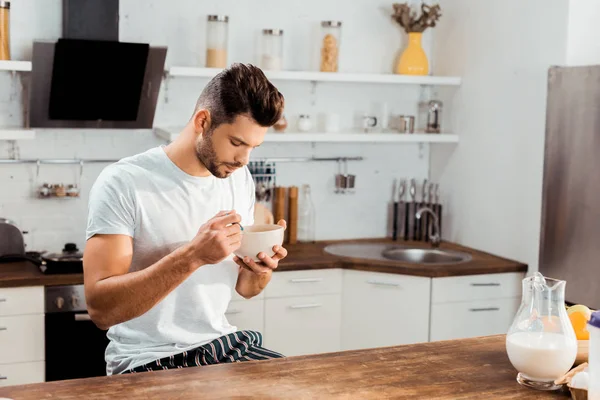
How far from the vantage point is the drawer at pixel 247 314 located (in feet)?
12.3

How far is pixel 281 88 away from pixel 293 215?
0.71 meters

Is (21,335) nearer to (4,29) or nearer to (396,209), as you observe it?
(4,29)

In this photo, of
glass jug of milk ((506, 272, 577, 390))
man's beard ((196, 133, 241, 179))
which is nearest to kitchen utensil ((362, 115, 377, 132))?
man's beard ((196, 133, 241, 179))

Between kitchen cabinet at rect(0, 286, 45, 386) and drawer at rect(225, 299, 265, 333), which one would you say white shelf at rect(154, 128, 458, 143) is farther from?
kitchen cabinet at rect(0, 286, 45, 386)

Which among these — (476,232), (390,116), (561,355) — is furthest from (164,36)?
(561,355)

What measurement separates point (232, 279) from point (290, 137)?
1.67 metres

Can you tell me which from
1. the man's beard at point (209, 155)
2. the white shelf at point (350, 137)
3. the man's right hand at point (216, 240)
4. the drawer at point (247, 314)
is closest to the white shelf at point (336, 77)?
the white shelf at point (350, 137)

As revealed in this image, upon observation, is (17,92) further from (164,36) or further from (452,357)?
(452,357)

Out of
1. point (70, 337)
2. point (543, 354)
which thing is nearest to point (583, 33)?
point (543, 354)

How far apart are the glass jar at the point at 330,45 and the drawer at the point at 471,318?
1409 millimetres

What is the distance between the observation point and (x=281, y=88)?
4426 millimetres

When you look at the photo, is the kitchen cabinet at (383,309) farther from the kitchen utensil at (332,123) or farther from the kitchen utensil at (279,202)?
the kitchen utensil at (332,123)

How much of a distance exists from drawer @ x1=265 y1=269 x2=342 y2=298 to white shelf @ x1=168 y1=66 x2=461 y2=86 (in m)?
1.02

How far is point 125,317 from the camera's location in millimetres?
2209
